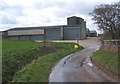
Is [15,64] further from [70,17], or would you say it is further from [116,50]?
[70,17]

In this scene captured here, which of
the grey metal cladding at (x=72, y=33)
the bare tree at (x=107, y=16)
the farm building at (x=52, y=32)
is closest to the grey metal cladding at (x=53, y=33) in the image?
the farm building at (x=52, y=32)

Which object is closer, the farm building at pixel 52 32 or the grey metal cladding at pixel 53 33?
the farm building at pixel 52 32

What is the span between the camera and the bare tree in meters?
67.2

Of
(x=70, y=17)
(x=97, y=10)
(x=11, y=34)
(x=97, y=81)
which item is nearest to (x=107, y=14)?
(x=97, y=10)

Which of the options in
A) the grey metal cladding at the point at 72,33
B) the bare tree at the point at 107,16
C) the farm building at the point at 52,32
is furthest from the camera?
the farm building at the point at 52,32

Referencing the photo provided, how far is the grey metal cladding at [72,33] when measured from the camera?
91.8 metres

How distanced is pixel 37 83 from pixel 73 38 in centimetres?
7788

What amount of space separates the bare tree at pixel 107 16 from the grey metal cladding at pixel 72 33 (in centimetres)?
2058

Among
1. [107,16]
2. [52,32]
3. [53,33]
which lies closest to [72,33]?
[53,33]

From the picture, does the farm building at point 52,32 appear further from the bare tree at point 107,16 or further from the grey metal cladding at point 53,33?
the bare tree at point 107,16

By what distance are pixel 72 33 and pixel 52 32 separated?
337 inches

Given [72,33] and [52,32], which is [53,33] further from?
[72,33]

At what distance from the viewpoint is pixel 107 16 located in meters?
68.6

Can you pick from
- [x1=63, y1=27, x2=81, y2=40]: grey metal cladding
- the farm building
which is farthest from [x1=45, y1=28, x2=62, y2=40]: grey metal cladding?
[x1=63, y1=27, x2=81, y2=40]: grey metal cladding
